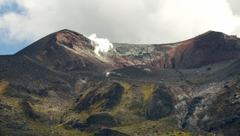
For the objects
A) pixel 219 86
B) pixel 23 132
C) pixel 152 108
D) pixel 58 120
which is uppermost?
pixel 219 86

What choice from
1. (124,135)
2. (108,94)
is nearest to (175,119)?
(124,135)

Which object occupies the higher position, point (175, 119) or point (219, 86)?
point (219, 86)

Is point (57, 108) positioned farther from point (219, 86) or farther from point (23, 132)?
point (219, 86)

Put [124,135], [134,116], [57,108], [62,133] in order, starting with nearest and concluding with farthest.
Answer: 1. [124,135]
2. [62,133]
3. [134,116]
4. [57,108]

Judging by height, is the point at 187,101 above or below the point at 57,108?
above

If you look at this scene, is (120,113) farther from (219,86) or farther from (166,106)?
(219,86)

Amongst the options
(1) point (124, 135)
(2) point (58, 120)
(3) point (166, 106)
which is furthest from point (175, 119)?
(2) point (58, 120)

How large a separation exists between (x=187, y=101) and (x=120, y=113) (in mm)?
35108

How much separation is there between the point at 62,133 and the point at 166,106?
53595 mm

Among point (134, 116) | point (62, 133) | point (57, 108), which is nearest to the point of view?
point (62, 133)

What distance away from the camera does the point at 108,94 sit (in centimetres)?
19950

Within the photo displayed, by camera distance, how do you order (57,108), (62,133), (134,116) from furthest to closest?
(57,108)
(134,116)
(62,133)

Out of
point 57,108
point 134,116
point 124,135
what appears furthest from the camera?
point 57,108

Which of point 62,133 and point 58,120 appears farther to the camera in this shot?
point 58,120
